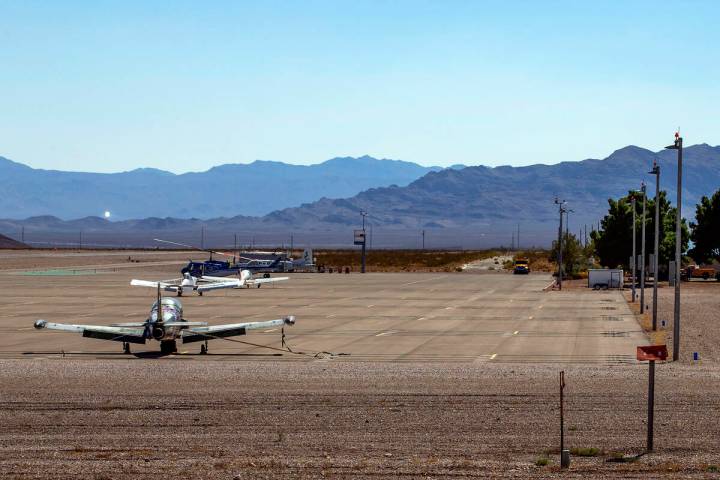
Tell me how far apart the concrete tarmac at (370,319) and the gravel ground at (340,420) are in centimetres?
454

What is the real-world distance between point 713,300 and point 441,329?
111 ft

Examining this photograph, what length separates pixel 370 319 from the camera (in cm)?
5553

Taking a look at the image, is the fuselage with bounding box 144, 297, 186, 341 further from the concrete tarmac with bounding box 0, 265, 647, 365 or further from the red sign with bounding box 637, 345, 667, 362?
the red sign with bounding box 637, 345, 667, 362

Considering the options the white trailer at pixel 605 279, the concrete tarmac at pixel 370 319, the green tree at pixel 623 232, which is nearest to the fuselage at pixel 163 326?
the concrete tarmac at pixel 370 319

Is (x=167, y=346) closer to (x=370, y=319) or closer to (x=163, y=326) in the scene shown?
(x=163, y=326)

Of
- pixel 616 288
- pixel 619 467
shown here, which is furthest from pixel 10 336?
pixel 616 288

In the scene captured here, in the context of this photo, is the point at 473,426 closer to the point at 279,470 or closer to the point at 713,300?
the point at 279,470

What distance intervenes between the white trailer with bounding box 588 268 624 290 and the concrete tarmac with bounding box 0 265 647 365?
17.9 feet

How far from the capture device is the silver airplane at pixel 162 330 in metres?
37.3

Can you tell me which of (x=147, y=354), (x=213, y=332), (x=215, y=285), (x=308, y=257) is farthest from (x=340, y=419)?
(x=308, y=257)

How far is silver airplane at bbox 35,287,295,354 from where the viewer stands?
37281 millimetres

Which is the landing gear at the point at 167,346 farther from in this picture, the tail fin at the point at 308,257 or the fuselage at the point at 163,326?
the tail fin at the point at 308,257

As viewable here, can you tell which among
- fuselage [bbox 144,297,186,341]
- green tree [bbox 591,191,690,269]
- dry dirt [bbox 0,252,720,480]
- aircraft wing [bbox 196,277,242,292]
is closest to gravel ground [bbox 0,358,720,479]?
dry dirt [bbox 0,252,720,480]

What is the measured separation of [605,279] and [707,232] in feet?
106
